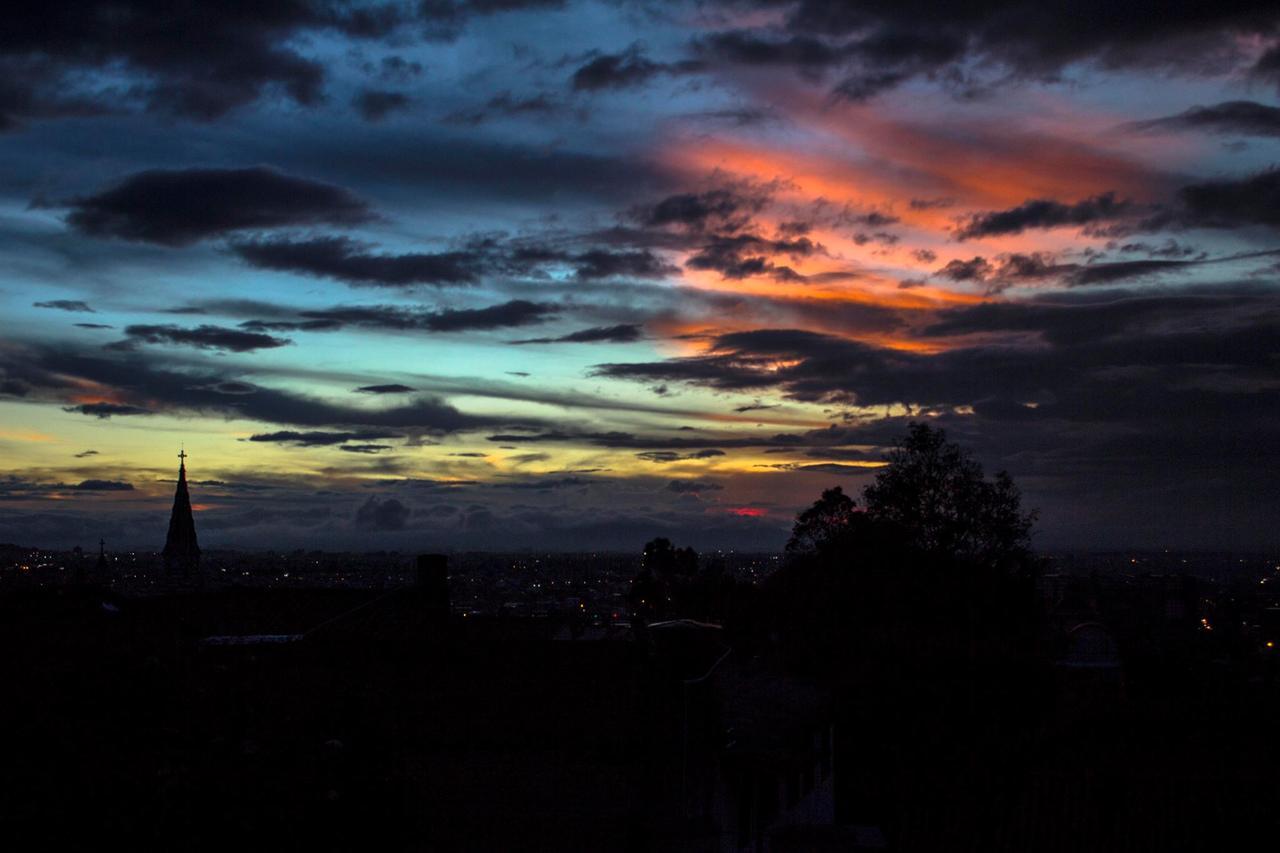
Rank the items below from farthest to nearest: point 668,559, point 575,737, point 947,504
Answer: point 668,559
point 947,504
point 575,737

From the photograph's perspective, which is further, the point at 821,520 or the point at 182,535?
the point at 182,535

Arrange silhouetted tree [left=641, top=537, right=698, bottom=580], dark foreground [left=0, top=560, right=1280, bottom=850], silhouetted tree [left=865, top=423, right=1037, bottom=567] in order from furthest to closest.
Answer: silhouetted tree [left=641, top=537, right=698, bottom=580] < silhouetted tree [left=865, top=423, right=1037, bottom=567] < dark foreground [left=0, top=560, right=1280, bottom=850]

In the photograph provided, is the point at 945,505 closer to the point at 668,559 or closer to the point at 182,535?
the point at 668,559

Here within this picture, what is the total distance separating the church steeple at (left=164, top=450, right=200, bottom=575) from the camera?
7150cm

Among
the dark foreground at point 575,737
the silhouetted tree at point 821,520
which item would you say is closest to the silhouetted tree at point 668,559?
the silhouetted tree at point 821,520

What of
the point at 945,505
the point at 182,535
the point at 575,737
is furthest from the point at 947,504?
the point at 182,535

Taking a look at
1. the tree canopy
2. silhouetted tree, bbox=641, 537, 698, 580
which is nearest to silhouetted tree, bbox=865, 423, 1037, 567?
the tree canopy

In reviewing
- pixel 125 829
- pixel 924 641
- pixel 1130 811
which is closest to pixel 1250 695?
pixel 924 641

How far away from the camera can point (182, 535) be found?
7244 cm

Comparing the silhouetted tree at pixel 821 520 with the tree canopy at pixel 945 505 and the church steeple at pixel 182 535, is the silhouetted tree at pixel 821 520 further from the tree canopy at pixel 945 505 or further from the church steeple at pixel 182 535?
the church steeple at pixel 182 535

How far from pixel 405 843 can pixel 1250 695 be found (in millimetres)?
16880

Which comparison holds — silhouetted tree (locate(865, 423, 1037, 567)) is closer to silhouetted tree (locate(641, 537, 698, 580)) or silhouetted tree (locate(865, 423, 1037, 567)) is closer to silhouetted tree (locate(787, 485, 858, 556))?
silhouetted tree (locate(787, 485, 858, 556))

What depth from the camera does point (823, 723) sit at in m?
15.9

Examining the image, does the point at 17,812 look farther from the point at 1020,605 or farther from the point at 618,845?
the point at 1020,605
